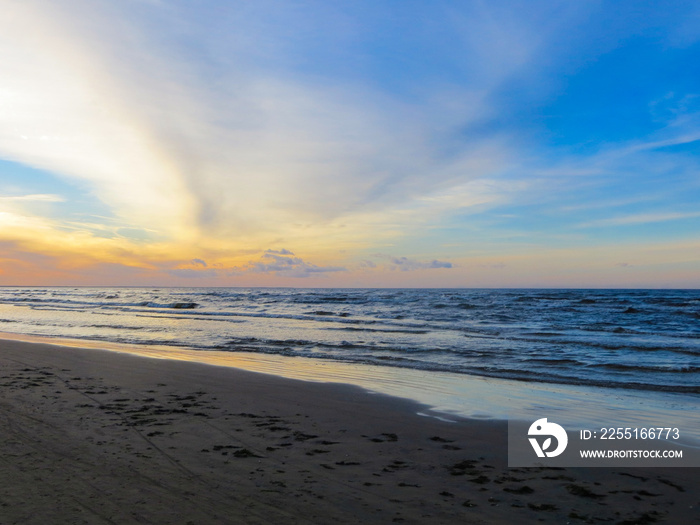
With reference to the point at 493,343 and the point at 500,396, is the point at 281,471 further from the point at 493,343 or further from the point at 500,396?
the point at 493,343

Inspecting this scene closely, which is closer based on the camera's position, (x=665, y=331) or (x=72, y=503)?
(x=72, y=503)

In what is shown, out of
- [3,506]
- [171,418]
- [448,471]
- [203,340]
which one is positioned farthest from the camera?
[203,340]

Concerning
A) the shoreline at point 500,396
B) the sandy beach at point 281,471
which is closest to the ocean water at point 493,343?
the shoreline at point 500,396

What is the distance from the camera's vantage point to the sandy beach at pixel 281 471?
3982 mm

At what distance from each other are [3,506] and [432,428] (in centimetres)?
523

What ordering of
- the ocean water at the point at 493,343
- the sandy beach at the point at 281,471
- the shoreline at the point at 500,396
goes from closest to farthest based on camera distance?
the sandy beach at the point at 281,471 < the shoreline at the point at 500,396 < the ocean water at the point at 493,343

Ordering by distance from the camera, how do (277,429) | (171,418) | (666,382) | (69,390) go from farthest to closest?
(666,382), (69,390), (171,418), (277,429)

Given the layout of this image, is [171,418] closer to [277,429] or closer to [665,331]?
[277,429]

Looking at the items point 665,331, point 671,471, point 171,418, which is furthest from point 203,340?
point 665,331

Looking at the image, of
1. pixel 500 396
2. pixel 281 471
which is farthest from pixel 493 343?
pixel 281 471

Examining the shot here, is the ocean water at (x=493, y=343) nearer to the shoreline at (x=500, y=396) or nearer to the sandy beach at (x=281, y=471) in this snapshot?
the shoreline at (x=500, y=396)

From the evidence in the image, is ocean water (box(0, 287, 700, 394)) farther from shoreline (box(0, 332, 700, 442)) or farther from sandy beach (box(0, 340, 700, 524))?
sandy beach (box(0, 340, 700, 524))

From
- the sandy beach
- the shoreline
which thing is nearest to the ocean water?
the shoreline

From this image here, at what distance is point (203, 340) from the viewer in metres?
19.3
